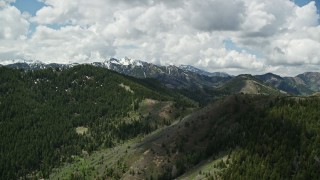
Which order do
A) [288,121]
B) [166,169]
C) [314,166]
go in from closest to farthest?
[314,166] < [288,121] < [166,169]

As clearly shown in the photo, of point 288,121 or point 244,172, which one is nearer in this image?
point 244,172

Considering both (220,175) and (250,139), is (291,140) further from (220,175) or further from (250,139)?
(220,175)

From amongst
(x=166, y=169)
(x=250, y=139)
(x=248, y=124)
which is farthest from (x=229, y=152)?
(x=166, y=169)

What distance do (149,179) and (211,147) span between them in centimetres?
3359

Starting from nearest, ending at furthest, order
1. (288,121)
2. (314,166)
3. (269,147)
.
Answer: (314,166) < (269,147) < (288,121)

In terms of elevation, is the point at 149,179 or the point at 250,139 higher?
the point at 250,139

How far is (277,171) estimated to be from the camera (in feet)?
502

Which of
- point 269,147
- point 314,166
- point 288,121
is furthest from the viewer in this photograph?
point 288,121

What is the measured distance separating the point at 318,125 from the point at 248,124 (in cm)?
3153

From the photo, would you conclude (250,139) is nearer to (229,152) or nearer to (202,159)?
(229,152)

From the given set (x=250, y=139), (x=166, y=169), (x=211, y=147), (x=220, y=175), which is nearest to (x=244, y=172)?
(x=220, y=175)

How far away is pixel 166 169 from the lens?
19525cm

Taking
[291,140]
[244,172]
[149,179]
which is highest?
[291,140]

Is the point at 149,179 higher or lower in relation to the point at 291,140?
lower
